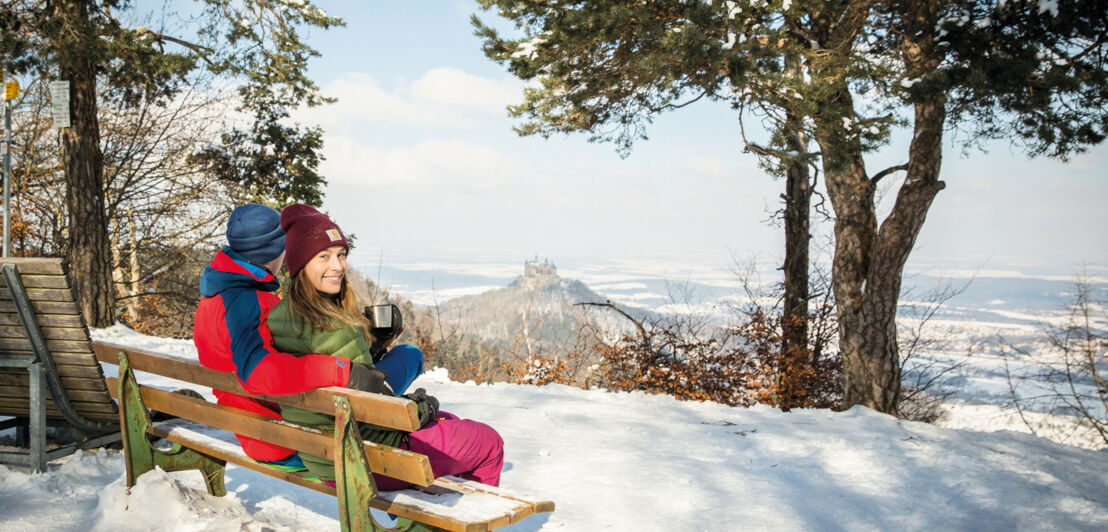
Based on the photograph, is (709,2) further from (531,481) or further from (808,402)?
(808,402)

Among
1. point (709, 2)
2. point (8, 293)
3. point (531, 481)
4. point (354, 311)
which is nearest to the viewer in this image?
point (354, 311)

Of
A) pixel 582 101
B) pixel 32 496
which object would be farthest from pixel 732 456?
pixel 582 101

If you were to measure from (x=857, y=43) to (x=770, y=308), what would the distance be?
4277 millimetres

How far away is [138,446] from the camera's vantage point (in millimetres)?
2779

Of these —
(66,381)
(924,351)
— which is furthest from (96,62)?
(924,351)

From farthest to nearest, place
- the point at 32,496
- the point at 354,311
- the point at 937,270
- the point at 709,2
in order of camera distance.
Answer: the point at 937,270 → the point at 709,2 → the point at 32,496 → the point at 354,311

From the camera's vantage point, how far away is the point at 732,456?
4309 mm

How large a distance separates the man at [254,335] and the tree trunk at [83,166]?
317 inches

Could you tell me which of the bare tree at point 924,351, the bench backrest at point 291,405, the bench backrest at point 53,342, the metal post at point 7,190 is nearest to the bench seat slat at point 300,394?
the bench backrest at point 291,405

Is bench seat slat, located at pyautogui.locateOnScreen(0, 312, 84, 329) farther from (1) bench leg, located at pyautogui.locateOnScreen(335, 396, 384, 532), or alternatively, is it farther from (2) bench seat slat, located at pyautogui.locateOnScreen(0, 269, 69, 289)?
(1) bench leg, located at pyautogui.locateOnScreen(335, 396, 384, 532)

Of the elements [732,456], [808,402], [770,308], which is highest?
[770,308]

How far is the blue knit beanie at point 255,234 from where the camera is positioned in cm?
246

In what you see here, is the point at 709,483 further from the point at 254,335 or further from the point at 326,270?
the point at 254,335

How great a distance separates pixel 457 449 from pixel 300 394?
1.94ft
